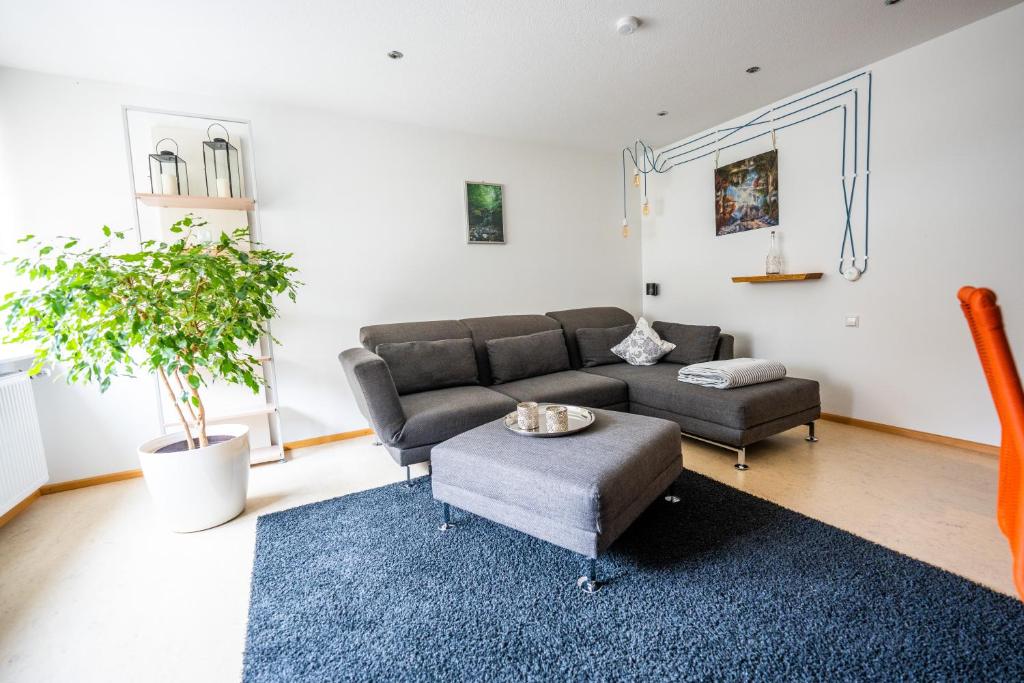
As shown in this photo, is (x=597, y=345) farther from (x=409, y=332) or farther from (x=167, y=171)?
(x=167, y=171)

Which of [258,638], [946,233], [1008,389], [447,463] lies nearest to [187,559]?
[258,638]

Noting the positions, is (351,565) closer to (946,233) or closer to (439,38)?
(439,38)

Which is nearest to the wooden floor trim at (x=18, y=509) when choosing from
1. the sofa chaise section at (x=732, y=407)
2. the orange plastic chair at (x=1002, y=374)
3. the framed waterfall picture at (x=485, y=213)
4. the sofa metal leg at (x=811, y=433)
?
the framed waterfall picture at (x=485, y=213)

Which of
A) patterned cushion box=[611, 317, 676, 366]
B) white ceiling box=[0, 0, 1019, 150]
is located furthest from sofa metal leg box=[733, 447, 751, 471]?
white ceiling box=[0, 0, 1019, 150]

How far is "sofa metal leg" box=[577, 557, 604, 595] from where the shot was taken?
1549 millimetres

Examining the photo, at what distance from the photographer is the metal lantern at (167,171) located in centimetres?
266

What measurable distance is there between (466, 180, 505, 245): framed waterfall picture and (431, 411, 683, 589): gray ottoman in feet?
7.18

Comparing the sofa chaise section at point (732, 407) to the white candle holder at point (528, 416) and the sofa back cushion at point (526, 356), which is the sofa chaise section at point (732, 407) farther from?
the white candle holder at point (528, 416)

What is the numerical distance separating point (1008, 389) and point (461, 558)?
65.5 inches

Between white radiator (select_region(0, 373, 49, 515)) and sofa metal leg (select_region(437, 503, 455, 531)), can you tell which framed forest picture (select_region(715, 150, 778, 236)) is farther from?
white radiator (select_region(0, 373, 49, 515))

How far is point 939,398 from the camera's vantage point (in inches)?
→ 110

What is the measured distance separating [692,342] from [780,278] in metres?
0.81

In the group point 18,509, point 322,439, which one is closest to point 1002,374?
point 322,439

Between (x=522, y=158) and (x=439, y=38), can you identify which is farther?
(x=522, y=158)
